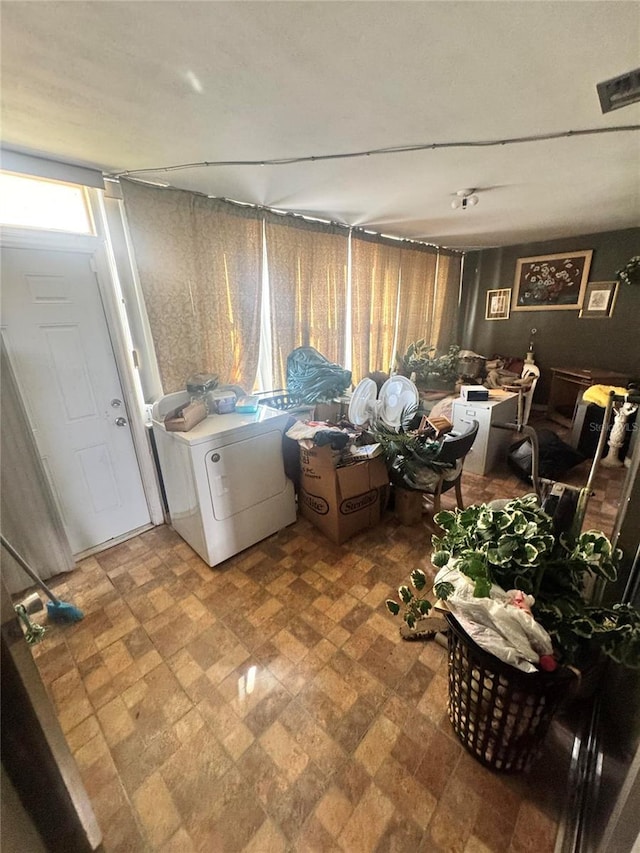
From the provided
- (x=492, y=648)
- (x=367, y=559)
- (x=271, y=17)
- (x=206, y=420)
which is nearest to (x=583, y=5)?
(x=271, y=17)

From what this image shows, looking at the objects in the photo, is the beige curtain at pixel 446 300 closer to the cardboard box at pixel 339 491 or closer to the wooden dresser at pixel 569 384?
the wooden dresser at pixel 569 384

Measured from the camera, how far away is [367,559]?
77.3 inches

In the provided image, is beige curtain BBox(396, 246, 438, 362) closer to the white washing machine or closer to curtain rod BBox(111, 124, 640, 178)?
curtain rod BBox(111, 124, 640, 178)

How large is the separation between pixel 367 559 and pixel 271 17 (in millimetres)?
2259

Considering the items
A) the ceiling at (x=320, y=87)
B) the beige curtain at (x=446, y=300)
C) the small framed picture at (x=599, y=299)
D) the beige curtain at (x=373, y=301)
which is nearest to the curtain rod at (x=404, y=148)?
the ceiling at (x=320, y=87)

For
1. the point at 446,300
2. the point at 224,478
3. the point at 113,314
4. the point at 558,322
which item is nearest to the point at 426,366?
the point at 446,300

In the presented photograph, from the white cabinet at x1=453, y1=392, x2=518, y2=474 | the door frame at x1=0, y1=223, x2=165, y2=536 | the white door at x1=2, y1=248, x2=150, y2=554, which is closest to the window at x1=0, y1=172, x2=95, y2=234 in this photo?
the door frame at x1=0, y1=223, x2=165, y2=536

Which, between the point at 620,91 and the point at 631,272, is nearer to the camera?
the point at 620,91

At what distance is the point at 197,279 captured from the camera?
7.23ft

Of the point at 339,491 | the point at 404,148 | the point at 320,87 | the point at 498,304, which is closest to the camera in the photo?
the point at 320,87

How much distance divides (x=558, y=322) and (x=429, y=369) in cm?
206

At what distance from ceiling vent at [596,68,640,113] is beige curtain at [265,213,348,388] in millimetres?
2068

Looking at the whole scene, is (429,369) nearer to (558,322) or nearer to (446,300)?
(446,300)

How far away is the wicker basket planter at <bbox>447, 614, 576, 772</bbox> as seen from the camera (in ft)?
2.77
